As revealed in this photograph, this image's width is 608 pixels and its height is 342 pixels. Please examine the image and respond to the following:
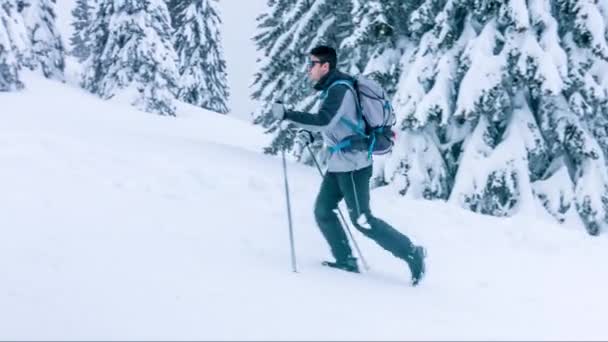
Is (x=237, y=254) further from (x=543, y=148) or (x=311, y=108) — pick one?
(x=311, y=108)

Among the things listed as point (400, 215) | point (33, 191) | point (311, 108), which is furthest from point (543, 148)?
point (33, 191)

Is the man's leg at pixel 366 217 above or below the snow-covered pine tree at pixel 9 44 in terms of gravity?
above

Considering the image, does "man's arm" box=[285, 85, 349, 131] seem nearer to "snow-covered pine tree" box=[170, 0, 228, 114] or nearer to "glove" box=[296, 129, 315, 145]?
"glove" box=[296, 129, 315, 145]

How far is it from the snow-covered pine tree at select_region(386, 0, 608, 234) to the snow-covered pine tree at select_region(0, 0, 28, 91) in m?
15.5

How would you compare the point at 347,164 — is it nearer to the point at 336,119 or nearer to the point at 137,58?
the point at 336,119

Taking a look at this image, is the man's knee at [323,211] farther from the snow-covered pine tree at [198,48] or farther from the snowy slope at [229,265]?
the snow-covered pine tree at [198,48]

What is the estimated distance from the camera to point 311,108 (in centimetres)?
1539

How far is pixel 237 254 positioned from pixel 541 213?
22.3 feet

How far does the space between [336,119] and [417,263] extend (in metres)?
1.59

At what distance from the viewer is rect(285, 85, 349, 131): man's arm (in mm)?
5113

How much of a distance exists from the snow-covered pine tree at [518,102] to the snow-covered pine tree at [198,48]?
28.1 metres

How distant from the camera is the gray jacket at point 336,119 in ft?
16.8

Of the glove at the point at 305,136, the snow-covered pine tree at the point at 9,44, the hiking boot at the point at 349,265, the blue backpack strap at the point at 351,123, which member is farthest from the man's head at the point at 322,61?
the snow-covered pine tree at the point at 9,44

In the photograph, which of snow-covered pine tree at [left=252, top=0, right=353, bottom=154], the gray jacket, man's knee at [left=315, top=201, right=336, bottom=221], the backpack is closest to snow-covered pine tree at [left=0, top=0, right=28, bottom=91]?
snow-covered pine tree at [left=252, top=0, right=353, bottom=154]
